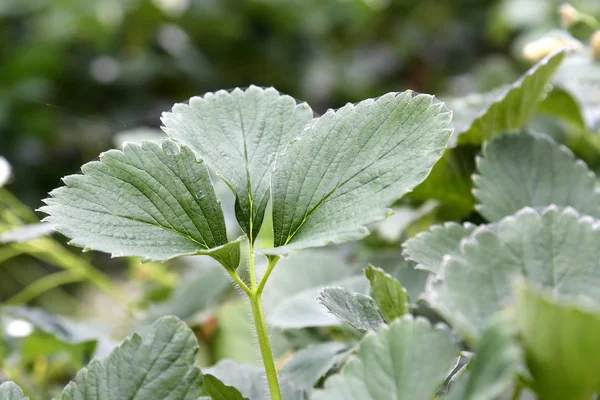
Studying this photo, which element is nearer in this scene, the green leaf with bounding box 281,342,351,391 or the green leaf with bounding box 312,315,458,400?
the green leaf with bounding box 312,315,458,400

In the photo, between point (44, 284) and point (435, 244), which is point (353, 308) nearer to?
point (435, 244)

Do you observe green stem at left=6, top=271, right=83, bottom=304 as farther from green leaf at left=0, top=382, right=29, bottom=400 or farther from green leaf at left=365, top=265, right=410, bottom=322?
green leaf at left=365, top=265, right=410, bottom=322

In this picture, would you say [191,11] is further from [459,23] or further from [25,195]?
[459,23]

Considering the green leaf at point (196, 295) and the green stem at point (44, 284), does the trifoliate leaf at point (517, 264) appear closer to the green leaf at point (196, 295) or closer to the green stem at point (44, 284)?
the green leaf at point (196, 295)

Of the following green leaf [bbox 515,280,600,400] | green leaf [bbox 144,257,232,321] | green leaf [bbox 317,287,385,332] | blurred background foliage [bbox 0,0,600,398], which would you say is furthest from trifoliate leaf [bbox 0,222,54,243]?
blurred background foliage [bbox 0,0,600,398]

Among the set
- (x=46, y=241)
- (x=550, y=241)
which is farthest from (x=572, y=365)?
(x=46, y=241)

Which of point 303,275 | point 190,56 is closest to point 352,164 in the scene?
point 303,275
